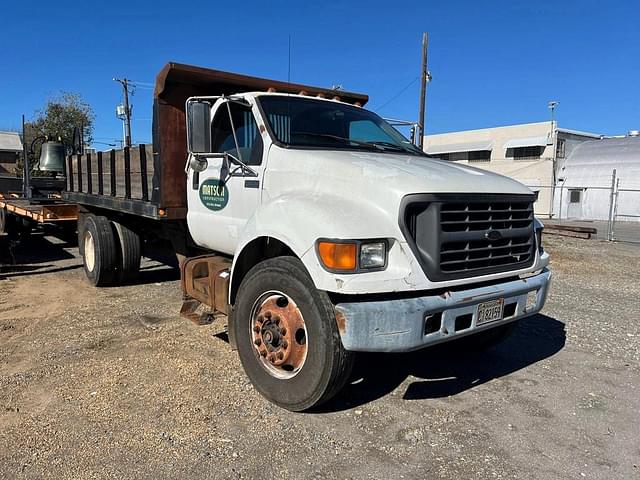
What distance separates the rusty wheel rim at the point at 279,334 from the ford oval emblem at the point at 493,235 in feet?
4.57

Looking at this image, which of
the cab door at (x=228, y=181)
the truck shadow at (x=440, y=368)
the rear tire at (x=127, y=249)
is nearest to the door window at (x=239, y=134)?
the cab door at (x=228, y=181)

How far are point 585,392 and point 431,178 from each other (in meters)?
2.26

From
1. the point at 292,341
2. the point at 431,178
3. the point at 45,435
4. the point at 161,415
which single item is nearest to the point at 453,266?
the point at 431,178

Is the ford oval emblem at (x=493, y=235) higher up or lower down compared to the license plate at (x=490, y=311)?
higher up

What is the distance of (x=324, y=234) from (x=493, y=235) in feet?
4.12

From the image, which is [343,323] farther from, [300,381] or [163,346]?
[163,346]

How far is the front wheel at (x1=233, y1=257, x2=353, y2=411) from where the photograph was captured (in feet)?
10.7

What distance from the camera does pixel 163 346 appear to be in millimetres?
4980

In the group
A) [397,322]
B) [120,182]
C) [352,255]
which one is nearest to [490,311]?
[397,322]

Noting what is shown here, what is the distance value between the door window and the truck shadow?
201 centimetres

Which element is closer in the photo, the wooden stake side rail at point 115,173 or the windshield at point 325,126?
the windshield at point 325,126

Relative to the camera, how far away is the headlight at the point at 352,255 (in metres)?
3.09

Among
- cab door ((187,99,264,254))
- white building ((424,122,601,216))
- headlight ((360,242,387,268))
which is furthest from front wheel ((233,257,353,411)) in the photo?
white building ((424,122,601,216))

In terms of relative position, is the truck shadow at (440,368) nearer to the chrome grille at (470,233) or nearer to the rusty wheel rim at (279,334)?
the rusty wheel rim at (279,334)
